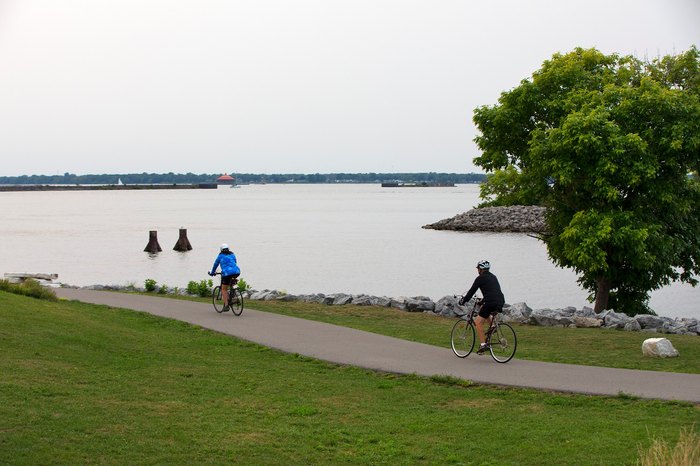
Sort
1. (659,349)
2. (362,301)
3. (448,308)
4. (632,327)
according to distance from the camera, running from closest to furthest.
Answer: (659,349)
(632,327)
(448,308)
(362,301)

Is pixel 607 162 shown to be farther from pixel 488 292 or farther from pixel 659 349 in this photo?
pixel 488 292

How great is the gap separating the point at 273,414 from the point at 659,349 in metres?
7.67

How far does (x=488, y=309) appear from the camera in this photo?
1380 cm

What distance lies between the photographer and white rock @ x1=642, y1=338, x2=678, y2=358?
1459 centimetres

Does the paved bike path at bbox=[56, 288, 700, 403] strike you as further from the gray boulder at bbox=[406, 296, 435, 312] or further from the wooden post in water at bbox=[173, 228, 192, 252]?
the wooden post in water at bbox=[173, 228, 192, 252]

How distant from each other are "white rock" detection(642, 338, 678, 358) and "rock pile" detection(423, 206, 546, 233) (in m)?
79.0

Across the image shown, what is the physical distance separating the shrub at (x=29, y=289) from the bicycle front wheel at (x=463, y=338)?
35.6 feet

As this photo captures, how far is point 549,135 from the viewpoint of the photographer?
24359 mm

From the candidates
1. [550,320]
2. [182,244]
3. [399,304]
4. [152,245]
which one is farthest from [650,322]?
[182,244]

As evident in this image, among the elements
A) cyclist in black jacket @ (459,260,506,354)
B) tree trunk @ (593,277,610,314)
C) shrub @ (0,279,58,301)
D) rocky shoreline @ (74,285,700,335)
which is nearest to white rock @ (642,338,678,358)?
cyclist in black jacket @ (459,260,506,354)

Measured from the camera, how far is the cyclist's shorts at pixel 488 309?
45.0 feet

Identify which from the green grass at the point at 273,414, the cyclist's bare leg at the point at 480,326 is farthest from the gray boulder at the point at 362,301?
the cyclist's bare leg at the point at 480,326

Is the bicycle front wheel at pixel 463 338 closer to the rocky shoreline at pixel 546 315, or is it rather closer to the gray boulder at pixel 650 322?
the rocky shoreline at pixel 546 315

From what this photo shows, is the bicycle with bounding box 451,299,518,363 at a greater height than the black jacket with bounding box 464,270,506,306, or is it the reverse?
the black jacket with bounding box 464,270,506,306
